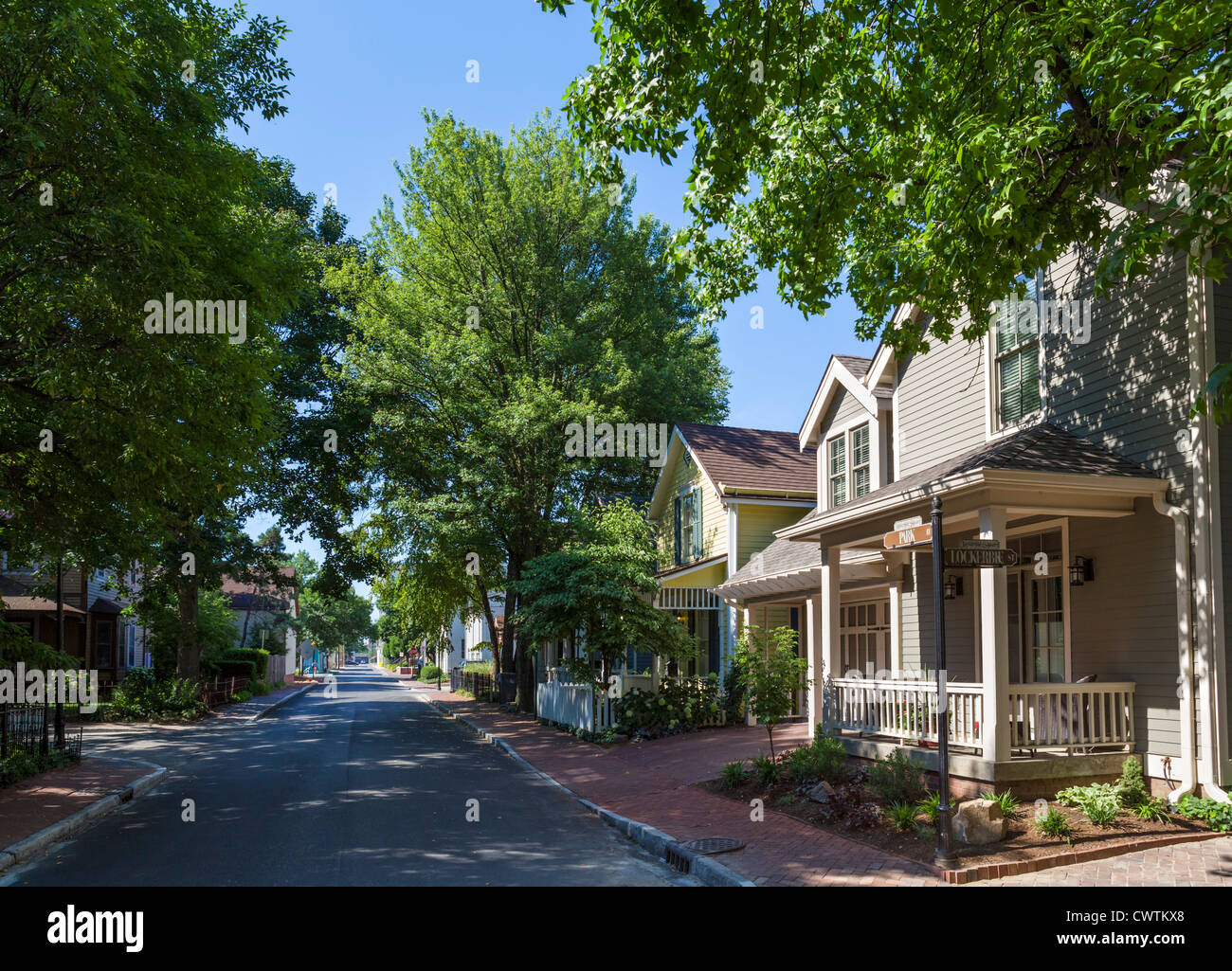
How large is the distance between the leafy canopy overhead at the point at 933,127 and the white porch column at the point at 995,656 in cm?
260

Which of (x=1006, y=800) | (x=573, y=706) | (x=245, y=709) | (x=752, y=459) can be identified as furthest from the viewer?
(x=245, y=709)

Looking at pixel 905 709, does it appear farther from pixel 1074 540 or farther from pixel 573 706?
pixel 573 706

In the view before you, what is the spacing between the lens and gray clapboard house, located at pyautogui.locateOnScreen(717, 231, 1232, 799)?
403 inches

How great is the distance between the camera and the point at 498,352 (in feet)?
93.1

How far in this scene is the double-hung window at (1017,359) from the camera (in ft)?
43.2

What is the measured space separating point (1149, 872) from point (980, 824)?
4.71 feet

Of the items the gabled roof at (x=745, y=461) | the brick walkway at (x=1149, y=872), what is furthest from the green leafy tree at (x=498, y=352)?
the brick walkway at (x=1149, y=872)

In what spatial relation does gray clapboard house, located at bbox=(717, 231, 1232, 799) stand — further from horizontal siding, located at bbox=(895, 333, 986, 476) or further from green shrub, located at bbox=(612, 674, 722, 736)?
green shrub, located at bbox=(612, 674, 722, 736)

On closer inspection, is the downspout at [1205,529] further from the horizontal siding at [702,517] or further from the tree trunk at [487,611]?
the tree trunk at [487,611]

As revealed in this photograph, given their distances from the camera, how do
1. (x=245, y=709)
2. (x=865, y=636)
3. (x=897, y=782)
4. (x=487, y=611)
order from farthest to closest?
(x=487, y=611) < (x=245, y=709) < (x=865, y=636) < (x=897, y=782)

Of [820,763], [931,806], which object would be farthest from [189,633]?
[931,806]

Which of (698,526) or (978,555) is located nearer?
(978,555)

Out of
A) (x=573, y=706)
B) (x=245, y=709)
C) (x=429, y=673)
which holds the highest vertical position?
(x=573, y=706)

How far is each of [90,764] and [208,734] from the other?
→ 7.41 meters
